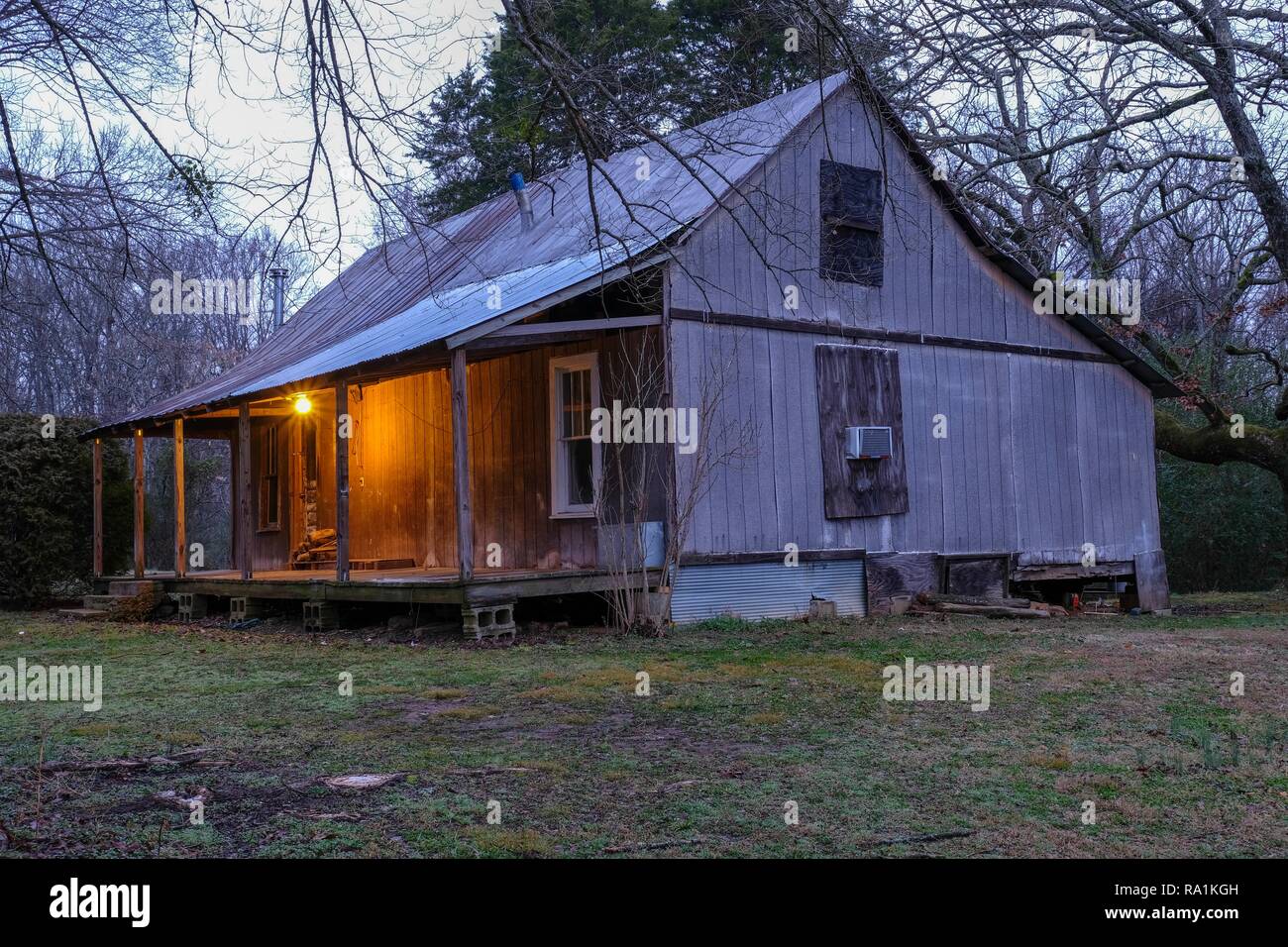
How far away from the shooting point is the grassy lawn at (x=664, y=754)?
14.8ft

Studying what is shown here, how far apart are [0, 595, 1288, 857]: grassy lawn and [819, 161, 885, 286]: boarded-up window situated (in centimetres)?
526

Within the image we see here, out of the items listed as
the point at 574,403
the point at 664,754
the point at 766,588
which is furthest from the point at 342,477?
the point at 664,754

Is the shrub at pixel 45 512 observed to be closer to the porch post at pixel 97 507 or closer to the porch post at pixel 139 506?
the porch post at pixel 97 507

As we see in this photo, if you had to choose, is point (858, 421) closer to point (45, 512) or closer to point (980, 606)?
point (980, 606)

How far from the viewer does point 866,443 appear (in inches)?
561

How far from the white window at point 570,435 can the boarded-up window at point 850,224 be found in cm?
306

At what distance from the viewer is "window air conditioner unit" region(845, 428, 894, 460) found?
14219 millimetres

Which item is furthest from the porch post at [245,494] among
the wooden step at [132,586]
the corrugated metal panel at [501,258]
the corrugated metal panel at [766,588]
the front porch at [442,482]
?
the corrugated metal panel at [766,588]

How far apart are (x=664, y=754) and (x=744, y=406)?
760 cm

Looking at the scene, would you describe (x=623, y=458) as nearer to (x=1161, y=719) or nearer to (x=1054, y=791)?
(x=1161, y=719)

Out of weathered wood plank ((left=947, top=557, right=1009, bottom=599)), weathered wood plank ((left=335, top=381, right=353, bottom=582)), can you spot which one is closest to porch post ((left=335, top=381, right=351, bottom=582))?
weathered wood plank ((left=335, top=381, right=353, bottom=582))

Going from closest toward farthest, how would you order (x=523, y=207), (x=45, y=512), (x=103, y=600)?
(x=103, y=600) → (x=523, y=207) → (x=45, y=512)

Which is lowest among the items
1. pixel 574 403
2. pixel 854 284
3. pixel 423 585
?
pixel 423 585
